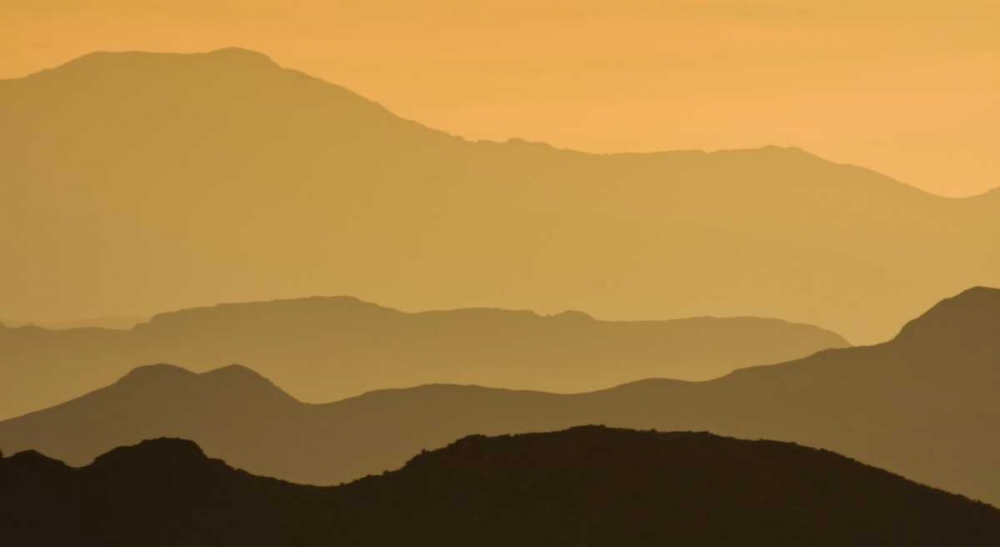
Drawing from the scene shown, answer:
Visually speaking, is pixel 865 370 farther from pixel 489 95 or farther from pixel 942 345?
pixel 489 95

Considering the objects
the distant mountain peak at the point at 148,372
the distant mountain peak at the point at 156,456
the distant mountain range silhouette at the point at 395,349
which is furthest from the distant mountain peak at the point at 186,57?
the distant mountain peak at the point at 156,456

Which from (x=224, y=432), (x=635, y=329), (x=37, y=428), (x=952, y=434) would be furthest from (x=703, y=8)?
(x=37, y=428)

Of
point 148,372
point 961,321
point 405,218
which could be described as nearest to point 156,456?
point 148,372

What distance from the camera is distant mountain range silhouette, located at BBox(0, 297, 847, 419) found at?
189 inches

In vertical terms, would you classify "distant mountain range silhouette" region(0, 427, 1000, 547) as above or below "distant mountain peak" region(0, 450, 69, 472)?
below

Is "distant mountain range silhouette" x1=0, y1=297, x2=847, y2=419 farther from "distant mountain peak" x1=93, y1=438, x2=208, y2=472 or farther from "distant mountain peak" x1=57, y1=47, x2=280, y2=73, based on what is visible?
"distant mountain peak" x1=57, y1=47, x2=280, y2=73

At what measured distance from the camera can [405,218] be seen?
4879 mm

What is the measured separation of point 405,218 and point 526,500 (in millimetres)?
919

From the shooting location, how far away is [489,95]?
16.2 ft

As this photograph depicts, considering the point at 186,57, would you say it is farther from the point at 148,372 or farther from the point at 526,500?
the point at 526,500

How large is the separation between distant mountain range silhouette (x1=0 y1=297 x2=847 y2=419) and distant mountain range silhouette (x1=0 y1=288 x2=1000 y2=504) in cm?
4

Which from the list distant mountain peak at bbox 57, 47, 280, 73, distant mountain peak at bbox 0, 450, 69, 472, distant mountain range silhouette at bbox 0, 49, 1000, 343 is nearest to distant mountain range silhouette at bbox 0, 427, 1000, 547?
distant mountain peak at bbox 0, 450, 69, 472

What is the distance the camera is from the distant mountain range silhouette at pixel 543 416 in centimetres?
477

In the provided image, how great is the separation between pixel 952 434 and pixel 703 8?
4.90 ft
